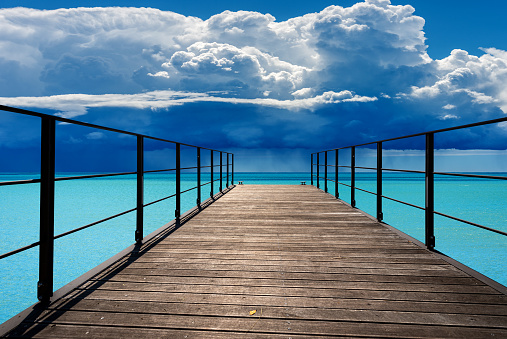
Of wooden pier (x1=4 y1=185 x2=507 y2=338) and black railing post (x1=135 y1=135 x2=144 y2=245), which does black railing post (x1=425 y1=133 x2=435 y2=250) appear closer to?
wooden pier (x1=4 y1=185 x2=507 y2=338)

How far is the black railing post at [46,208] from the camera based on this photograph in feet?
4.89

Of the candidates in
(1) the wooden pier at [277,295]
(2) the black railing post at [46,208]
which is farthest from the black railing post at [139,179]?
(2) the black railing post at [46,208]

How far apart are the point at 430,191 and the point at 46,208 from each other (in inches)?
103

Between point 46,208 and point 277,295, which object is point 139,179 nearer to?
point 46,208

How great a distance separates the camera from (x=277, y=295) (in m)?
1.54

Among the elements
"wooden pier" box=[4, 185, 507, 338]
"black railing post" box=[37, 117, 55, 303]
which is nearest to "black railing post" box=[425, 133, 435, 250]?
"wooden pier" box=[4, 185, 507, 338]

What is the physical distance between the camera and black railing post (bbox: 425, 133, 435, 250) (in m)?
2.35

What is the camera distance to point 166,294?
1560 millimetres

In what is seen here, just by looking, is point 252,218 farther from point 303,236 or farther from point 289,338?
point 289,338

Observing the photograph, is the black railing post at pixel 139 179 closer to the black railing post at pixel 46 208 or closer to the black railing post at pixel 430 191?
the black railing post at pixel 46 208

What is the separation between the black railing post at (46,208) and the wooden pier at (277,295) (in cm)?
12

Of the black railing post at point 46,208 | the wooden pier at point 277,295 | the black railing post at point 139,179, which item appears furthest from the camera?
the black railing post at point 139,179

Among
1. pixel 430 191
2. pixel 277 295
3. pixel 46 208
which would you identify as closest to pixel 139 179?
pixel 46 208

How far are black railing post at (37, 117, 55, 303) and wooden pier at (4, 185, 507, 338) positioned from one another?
118 mm
